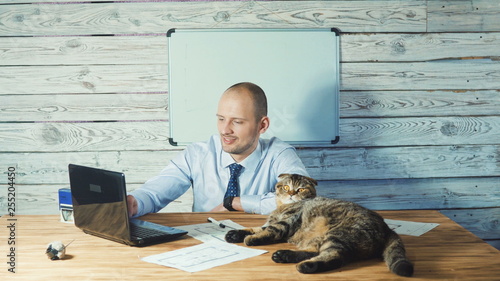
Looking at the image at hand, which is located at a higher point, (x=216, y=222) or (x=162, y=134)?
(x=162, y=134)

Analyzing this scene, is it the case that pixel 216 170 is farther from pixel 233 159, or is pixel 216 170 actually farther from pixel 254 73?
pixel 254 73

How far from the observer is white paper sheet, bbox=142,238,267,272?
4.25ft

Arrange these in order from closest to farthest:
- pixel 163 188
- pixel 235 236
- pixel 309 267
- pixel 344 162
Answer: pixel 309 267 → pixel 235 236 → pixel 163 188 → pixel 344 162

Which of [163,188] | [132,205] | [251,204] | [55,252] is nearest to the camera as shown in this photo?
[55,252]

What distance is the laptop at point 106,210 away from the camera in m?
1.43

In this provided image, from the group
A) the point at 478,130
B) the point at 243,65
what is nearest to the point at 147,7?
the point at 243,65

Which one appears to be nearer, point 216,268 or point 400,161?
point 216,268

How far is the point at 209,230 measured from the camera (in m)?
1.66

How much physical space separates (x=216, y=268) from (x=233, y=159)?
124 centimetres

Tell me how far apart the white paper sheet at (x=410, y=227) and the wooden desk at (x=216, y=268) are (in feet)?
0.13

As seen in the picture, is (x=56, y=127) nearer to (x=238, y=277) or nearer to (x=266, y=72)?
(x=266, y=72)

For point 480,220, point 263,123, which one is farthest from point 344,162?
point 480,220

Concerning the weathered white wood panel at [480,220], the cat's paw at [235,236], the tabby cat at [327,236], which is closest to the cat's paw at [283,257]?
the tabby cat at [327,236]

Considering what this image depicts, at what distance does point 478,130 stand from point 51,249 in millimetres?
2492
